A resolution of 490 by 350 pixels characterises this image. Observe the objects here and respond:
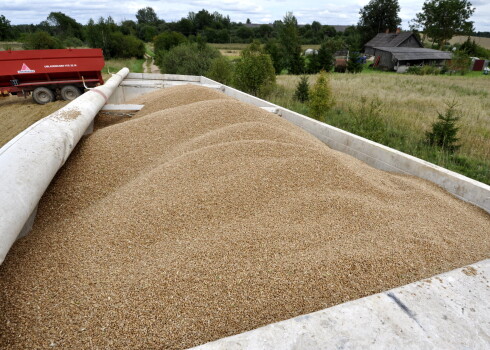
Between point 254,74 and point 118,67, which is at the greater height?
point 118,67

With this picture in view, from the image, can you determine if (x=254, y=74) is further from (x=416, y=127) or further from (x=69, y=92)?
(x=69, y=92)

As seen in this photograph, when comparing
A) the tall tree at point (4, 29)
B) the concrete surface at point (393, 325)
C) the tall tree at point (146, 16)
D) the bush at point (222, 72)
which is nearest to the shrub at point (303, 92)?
the bush at point (222, 72)

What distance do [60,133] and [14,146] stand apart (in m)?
0.48

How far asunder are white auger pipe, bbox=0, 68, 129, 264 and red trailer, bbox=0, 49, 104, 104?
901 cm

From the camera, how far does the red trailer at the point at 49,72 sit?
10273mm

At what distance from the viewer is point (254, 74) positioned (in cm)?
1062

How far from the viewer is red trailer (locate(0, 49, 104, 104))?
1027 cm

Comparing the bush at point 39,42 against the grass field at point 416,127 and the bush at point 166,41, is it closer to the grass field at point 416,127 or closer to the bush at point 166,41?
the bush at point 166,41

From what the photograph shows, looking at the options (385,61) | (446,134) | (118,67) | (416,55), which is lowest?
(446,134)

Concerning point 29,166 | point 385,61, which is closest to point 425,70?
point 385,61

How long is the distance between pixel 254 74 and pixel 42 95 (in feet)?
25.6

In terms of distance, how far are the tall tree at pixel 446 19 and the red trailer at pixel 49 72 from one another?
60.2 metres

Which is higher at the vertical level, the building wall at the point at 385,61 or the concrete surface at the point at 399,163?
the building wall at the point at 385,61

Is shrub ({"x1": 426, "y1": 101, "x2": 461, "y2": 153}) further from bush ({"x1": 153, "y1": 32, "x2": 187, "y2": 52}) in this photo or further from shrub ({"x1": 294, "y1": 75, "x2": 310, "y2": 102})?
bush ({"x1": 153, "y1": 32, "x2": 187, "y2": 52})
